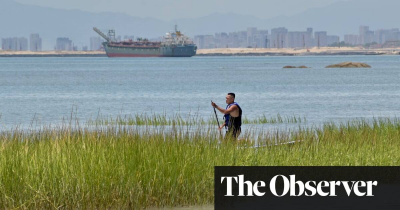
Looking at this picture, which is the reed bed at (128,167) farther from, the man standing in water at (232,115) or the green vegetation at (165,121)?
the green vegetation at (165,121)

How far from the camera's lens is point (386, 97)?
61031mm

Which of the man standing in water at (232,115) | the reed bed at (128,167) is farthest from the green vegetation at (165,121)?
the reed bed at (128,167)

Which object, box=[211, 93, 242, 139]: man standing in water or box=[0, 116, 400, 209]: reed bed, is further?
box=[211, 93, 242, 139]: man standing in water

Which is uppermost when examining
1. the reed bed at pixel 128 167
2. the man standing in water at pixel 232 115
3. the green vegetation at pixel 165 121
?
the man standing in water at pixel 232 115

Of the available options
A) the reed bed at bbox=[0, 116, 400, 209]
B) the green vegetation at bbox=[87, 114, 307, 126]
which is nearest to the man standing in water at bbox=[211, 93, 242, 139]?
the green vegetation at bbox=[87, 114, 307, 126]

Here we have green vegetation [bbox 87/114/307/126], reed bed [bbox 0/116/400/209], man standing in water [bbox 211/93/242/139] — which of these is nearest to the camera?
reed bed [bbox 0/116/400/209]

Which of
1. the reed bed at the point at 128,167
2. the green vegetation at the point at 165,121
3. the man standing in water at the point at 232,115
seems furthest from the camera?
the green vegetation at the point at 165,121

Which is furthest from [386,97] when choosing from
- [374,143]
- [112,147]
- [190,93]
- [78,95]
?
[112,147]

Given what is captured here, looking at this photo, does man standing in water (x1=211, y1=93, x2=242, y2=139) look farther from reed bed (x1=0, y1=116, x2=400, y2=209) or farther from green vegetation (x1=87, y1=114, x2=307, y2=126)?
reed bed (x1=0, y1=116, x2=400, y2=209)

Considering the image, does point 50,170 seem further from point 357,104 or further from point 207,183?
point 357,104

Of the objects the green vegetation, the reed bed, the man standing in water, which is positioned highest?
the man standing in water

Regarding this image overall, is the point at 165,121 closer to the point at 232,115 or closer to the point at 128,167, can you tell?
the point at 232,115

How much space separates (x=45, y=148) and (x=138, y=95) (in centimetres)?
5419

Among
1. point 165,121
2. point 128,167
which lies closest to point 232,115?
point 128,167
